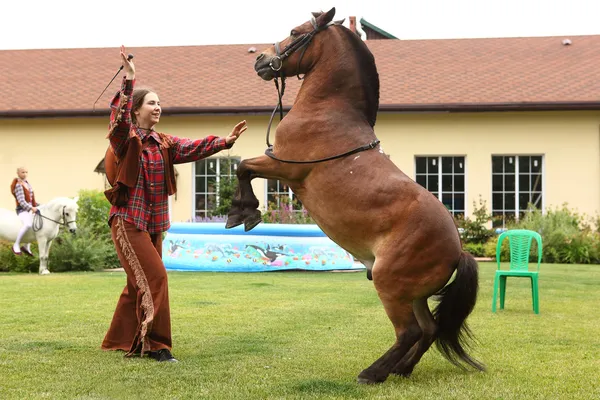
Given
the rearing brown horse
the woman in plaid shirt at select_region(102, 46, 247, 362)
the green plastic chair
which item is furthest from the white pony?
the rearing brown horse

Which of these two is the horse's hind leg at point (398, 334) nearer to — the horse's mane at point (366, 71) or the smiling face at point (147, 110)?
the horse's mane at point (366, 71)

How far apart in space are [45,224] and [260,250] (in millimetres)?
3839

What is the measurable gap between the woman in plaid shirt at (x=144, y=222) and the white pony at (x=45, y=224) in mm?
8507

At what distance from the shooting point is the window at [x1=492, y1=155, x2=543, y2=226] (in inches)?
763

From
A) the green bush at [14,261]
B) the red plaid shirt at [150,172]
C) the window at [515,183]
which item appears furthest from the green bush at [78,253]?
the window at [515,183]

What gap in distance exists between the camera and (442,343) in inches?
206

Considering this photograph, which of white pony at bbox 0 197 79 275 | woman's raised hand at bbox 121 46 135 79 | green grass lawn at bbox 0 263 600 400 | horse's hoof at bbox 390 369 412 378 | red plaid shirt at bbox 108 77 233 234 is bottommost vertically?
green grass lawn at bbox 0 263 600 400

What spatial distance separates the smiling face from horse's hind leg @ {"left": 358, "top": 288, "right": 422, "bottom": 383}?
221cm

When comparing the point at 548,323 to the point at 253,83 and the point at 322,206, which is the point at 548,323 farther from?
the point at 253,83

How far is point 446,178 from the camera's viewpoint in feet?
64.1

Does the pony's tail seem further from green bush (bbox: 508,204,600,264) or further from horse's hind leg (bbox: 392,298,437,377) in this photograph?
green bush (bbox: 508,204,600,264)

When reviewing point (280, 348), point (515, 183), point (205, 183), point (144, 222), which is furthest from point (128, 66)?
point (515, 183)

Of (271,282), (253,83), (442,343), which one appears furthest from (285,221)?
(442,343)

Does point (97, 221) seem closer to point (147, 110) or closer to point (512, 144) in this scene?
point (512, 144)
